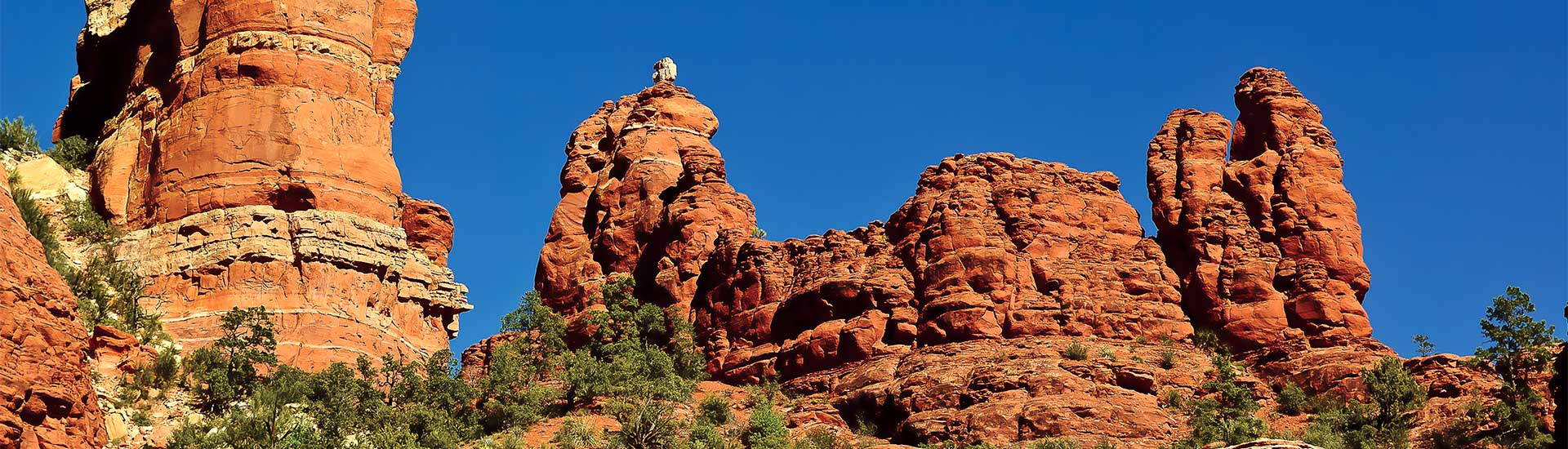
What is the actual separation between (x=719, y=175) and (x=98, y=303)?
31371 mm

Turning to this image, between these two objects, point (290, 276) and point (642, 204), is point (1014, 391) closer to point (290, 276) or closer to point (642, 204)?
point (290, 276)

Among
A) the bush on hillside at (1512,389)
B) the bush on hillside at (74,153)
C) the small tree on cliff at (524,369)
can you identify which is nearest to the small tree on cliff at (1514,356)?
the bush on hillside at (1512,389)

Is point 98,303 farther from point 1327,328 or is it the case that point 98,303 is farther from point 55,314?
point 1327,328

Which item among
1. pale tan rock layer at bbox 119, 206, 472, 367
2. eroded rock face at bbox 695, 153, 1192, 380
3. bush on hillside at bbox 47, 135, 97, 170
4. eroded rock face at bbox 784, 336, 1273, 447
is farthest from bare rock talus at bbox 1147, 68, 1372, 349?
bush on hillside at bbox 47, 135, 97, 170

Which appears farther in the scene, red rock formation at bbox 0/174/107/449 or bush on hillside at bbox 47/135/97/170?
bush on hillside at bbox 47/135/97/170

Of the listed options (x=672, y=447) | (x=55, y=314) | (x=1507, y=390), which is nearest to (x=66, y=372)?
(x=55, y=314)

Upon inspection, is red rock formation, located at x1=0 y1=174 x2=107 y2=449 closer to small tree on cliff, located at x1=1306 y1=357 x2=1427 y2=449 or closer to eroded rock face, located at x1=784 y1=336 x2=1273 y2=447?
eroded rock face, located at x1=784 y1=336 x2=1273 y2=447

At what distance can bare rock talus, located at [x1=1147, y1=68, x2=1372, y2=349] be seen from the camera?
71.9 metres

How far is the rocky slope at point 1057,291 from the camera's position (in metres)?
65.2

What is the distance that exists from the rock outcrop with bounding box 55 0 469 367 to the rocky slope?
12525mm

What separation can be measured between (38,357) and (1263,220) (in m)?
45.9

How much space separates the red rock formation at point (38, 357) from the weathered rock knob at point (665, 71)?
178 ft

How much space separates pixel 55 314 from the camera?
48.2 m

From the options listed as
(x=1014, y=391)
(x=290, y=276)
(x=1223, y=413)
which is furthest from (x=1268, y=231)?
(x=290, y=276)
